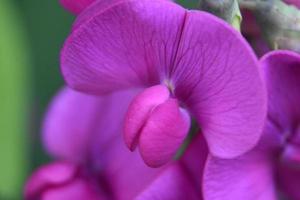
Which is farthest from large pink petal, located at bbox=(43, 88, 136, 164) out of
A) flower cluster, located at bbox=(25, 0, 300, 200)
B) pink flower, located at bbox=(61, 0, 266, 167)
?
pink flower, located at bbox=(61, 0, 266, 167)

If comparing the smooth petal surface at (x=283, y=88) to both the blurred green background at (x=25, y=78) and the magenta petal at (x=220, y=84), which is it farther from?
the blurred green background at (x=25, y=78)

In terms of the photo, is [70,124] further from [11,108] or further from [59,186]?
[11,108]

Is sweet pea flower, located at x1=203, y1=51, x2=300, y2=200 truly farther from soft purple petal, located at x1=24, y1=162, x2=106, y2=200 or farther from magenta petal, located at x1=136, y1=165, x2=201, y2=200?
soft purple petal, located at x1=24, y1=162, x2=106, y2=200

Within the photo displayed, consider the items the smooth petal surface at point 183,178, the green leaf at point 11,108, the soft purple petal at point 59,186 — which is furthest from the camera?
the green leaf at point 11,108

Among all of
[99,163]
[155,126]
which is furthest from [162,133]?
Answer: [99,163]

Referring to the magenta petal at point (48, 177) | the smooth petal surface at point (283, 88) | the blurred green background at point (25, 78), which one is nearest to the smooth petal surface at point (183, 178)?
the smooth petal surface at point (283, 88)

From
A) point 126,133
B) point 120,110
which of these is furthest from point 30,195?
point 126,133

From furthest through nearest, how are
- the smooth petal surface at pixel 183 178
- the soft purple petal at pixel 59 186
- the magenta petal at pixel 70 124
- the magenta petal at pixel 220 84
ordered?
the magenta petal at pixel 70 124
the soft purple petal at pixel 59 186
the smooth petal surface at pixel 183 178
the magenta petal at pixel 220 84
